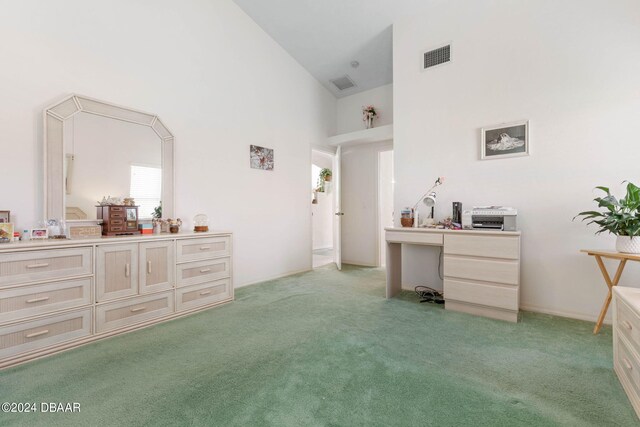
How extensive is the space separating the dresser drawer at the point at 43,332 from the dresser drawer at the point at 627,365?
133 inches

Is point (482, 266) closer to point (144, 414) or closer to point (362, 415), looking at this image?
point (362, 415)

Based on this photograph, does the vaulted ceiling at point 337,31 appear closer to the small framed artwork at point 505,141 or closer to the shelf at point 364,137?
the shelf at point 364,137

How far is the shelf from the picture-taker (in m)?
4.43

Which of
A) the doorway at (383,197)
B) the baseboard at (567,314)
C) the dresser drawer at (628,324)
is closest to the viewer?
the dresser drawer at (628,324)

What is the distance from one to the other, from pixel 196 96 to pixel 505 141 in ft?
11.4

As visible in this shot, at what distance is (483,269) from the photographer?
2611 mm

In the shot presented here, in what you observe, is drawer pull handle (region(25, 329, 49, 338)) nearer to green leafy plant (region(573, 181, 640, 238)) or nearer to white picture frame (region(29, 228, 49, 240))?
white picture frame (region(29, 228, 49, 240))

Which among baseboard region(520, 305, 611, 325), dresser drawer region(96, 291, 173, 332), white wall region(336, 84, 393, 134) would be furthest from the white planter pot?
dresser drawer region(96, 291, 173, 332)

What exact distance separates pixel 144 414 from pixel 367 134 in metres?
4.32

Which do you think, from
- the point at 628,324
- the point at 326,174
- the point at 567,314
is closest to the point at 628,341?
the point at 628,324

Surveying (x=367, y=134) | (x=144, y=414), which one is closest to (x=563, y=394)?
(x=144, y=414)

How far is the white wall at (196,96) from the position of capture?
2.18 metres

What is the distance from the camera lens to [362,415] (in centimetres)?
135

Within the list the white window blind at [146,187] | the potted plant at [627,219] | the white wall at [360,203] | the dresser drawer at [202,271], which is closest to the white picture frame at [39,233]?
the white window blind at [146,187]
